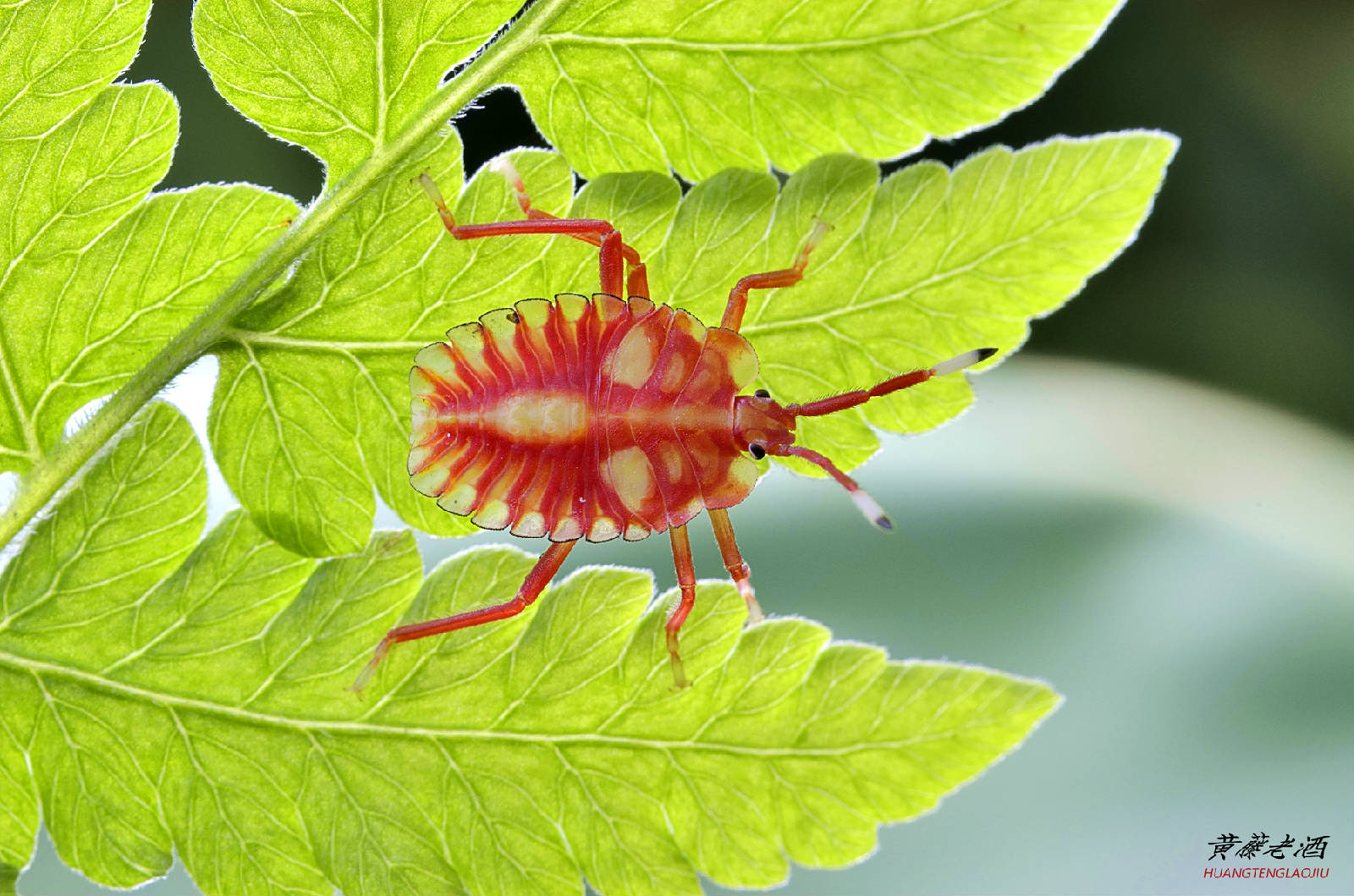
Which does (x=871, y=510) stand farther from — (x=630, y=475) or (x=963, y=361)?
(x=630, y=475)

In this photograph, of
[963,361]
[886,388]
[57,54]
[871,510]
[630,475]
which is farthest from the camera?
[871,510]

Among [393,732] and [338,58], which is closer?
[338,58]

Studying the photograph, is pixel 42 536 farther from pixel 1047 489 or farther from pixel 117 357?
pixel 1047 489

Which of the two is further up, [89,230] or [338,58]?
[338,58]

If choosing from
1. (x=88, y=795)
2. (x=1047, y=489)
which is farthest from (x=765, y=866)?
(x=1047, y=489)

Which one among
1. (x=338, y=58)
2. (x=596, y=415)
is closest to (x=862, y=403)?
(x=596, y=415)

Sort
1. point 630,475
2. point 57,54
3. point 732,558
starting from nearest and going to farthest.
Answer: point 57,54
point 630,475
point 732,558
